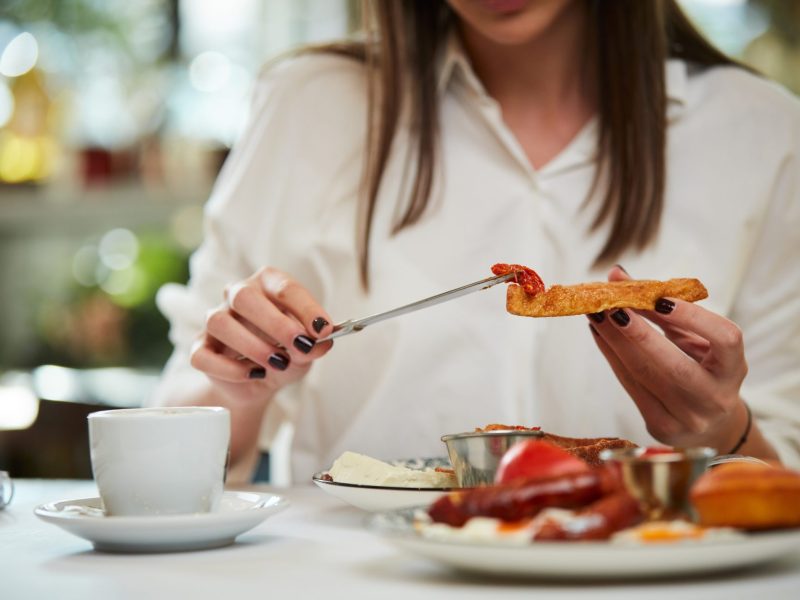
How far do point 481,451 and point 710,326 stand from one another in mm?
332

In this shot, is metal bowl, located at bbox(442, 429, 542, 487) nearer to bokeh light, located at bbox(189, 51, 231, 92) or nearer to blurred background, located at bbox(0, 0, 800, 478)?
blurred background, located at bbox(0, 0, 800, 478)

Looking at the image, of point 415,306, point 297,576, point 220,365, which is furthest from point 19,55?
point 297,576

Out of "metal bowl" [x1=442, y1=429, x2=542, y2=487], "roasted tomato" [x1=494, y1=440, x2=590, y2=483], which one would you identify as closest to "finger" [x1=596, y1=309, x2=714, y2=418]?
"metal bowl" [x1=442, y1=429, x2=542, y2=487]

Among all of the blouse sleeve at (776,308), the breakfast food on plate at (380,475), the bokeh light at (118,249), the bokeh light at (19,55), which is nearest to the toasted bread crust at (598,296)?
the breakfast food on plate at (380,475)

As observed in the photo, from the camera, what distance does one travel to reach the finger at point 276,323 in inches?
46.0

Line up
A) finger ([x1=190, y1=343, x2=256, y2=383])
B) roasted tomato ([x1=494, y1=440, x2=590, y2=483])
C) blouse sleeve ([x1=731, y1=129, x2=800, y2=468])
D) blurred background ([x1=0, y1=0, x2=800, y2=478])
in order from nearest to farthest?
roasted tomato ([x1=494, y1=440, x2=590, y2=483])
finger ([x1=190, y1=343, x2=256, y2=383])
blouse sleeve ([x1=731, y1=129, x2=800, y2=468])
blurred background ([x1=0, y1=0, x2=800, y2=478])

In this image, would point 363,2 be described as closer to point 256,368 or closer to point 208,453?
point 256,368

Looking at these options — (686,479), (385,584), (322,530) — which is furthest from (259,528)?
(686,479)

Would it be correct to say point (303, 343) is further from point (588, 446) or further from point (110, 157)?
point (110, 157)

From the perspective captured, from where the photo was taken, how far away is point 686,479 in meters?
0.75

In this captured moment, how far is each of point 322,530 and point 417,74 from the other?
1007 millimetres

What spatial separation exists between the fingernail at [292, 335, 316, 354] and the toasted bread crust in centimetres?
23

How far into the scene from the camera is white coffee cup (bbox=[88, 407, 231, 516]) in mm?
898

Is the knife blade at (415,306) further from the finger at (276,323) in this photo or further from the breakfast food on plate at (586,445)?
the breakfast food on plate at (586,445)
